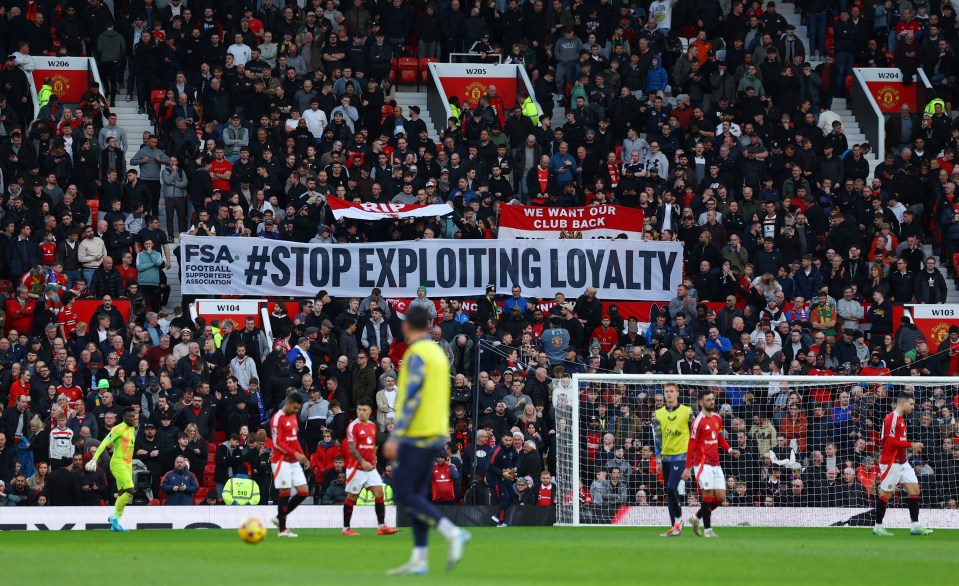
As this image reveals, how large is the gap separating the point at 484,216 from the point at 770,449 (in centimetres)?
866

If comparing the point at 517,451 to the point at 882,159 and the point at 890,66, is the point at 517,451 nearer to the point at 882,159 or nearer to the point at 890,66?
the point at 882,159

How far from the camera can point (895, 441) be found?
2053 cm

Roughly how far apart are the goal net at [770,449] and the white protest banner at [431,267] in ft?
15.1

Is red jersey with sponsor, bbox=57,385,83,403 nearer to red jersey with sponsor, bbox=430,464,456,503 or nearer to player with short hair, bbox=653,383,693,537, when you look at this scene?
red jersey with sponsor, bbox=430,464,456,503

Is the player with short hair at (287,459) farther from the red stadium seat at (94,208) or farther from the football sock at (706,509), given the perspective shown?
the red stadium seat at (94,208)

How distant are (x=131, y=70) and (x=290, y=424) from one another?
17.6 m

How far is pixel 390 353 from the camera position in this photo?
2772cm

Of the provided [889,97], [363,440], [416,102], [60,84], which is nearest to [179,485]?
[363,440]

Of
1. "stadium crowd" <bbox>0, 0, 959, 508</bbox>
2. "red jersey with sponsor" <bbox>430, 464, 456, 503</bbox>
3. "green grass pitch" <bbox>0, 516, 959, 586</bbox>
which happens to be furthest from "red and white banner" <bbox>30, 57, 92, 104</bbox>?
"green grass pitch" <bbox>0, 516, 959, 586</bbox>

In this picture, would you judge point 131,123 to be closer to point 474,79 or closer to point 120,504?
point 474,79

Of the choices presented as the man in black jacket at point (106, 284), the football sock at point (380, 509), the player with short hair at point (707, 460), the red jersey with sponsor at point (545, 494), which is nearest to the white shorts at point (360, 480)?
the football sock at point (380, 509)

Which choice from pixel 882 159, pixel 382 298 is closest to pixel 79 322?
pixel 382 298

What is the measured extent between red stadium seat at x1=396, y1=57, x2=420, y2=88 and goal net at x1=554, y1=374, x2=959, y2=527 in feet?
42.0

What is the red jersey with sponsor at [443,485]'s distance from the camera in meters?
24.2
